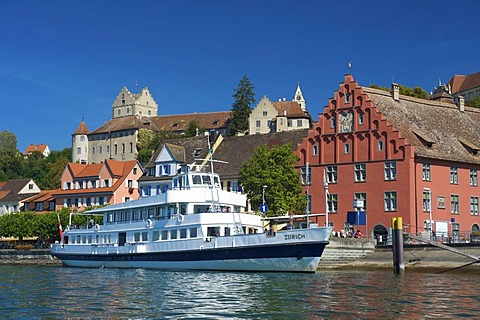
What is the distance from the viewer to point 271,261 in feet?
151

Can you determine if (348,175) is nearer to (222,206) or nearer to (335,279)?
(222,206)

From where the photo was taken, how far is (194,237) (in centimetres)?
5103

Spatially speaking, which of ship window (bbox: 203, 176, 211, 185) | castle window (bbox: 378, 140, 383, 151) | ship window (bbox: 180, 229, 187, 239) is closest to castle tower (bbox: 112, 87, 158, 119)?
castle window (bbox: 378, 140, 383, 151)

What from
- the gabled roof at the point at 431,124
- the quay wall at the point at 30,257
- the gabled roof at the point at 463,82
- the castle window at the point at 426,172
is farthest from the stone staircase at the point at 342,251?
the gabled roof at the point at 463,82

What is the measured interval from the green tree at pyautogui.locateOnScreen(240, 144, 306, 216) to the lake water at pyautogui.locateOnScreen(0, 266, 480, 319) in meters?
20.0

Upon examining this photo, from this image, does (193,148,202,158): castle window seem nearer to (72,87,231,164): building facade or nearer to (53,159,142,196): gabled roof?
(53,159,142,196): gabled roof

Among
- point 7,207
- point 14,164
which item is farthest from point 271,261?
point 14,164

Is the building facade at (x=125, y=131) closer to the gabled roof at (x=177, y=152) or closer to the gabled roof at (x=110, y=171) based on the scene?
the gabled roof at (x=110, y=171)

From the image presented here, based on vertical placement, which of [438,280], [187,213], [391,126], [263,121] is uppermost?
[263,121]

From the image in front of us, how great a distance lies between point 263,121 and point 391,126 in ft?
202

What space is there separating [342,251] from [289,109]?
254 feet

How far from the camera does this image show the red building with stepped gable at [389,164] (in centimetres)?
6347

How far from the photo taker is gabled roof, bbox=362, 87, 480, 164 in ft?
217

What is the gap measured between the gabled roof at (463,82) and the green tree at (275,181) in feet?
360
